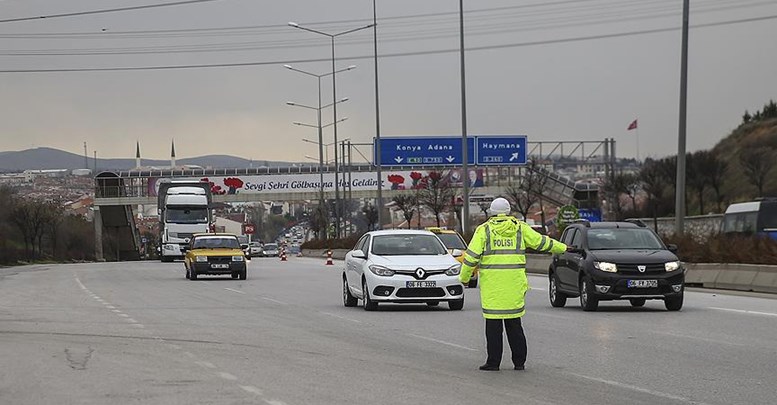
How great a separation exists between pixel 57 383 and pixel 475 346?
5.89 meters

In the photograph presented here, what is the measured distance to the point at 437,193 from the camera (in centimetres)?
9175

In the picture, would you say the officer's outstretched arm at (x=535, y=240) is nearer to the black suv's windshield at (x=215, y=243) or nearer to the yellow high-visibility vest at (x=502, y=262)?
the yellow high-visibility vest at (x=502, y=262)

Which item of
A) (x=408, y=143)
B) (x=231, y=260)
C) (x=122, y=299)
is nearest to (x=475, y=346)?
(x=122, y=299)

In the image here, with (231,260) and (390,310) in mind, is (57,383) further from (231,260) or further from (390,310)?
(231,260)

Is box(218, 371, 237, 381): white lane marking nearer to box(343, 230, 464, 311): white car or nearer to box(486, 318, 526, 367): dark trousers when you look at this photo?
box(486, 318, 526, 367): dark trousers

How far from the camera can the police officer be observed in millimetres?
13406

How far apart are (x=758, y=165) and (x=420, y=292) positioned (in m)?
60.9

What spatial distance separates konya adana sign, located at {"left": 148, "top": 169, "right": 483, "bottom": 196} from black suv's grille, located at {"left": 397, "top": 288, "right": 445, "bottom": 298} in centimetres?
7094

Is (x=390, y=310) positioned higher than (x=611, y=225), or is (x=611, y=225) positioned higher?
(x=611, y=225)

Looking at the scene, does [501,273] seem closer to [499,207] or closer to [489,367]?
[499,207]

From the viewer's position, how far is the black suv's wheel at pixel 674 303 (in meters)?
23.1

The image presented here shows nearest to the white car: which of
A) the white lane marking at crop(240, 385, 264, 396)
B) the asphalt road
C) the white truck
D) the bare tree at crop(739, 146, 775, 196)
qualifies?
the asphalt road

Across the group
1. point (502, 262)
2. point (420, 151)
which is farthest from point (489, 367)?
point (420, 151)

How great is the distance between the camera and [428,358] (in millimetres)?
15125
